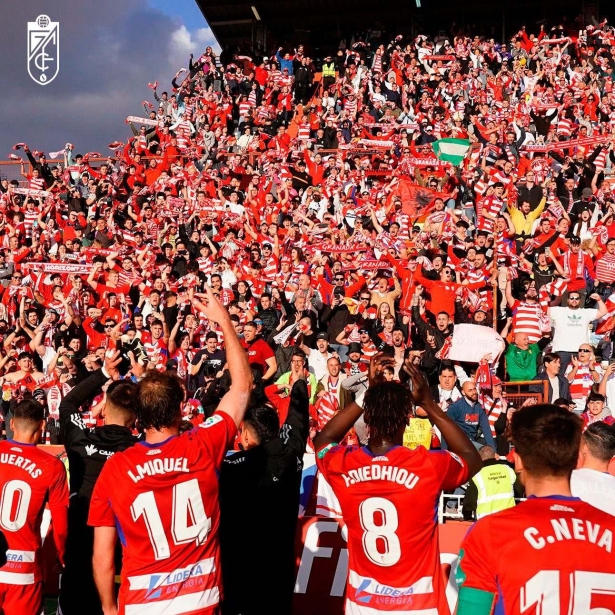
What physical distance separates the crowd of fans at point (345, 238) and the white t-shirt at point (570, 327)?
0.03 meters

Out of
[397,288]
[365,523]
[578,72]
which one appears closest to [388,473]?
[365,523]

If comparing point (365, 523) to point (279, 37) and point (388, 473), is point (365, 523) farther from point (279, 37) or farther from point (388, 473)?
point (279, 37)

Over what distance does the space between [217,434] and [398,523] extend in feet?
3.01

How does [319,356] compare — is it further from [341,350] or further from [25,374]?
[25,374]

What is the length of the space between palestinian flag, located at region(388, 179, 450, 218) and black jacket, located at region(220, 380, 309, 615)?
12.3m

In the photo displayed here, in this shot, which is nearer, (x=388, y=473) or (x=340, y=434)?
(x=388, y=473)

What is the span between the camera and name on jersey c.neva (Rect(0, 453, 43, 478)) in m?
4.82

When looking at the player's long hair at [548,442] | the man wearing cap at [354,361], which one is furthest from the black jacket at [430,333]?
the player's long hair at [548,442]

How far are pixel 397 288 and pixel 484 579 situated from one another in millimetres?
10399

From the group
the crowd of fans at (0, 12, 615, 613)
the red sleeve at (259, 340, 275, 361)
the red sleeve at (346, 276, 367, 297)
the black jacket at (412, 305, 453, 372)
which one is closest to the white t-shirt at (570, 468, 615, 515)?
the crowd of fans at (0, 12, 615, 613)

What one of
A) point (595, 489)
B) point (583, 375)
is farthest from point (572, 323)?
point (595, 489)

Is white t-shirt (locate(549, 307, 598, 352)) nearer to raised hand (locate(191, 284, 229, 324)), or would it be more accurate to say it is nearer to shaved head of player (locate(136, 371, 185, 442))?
raised hand (locate(191, 284, 229, 324))

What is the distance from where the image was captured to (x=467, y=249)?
526 inches

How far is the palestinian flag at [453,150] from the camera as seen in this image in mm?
18109
